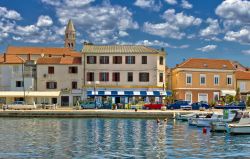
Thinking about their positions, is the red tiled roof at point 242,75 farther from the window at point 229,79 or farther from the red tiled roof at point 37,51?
the red tiled roof at point 37,51

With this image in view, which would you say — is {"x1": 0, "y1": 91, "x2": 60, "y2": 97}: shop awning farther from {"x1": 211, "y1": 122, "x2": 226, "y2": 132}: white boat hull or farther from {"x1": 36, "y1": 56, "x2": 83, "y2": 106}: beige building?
{"x1": 211, "y1": 122, "x2": 226, "y2": 132}: white boat hull

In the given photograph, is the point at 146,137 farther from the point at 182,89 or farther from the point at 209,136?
the point at 182,89

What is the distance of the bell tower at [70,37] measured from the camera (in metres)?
184

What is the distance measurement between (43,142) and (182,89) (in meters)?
53.6

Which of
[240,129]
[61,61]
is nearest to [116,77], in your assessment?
[61,61]

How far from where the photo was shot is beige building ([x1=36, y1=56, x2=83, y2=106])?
90.4 m

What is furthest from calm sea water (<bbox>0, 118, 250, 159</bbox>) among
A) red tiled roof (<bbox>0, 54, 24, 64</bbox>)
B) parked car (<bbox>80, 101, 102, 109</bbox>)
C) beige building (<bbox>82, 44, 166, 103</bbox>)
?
red tiled roof (<bbox>0, 54, 24, 64</bbox>)

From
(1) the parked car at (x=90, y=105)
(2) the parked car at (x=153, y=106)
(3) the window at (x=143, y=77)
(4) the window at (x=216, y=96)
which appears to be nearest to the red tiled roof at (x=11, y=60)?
(1) the parked car at (x=90, y=105)

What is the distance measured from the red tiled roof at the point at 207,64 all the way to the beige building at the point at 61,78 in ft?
60.4

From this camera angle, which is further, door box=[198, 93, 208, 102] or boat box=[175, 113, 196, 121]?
door box=[198, 93, 208, 102]

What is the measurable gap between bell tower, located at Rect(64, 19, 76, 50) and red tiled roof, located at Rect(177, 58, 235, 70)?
3628 inches

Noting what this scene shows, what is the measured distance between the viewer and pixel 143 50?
90750 millimetres

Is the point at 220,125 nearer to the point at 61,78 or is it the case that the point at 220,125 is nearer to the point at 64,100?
the point at 64,100

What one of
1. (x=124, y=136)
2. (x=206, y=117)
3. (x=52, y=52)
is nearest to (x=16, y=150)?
(x=124, y=136)
